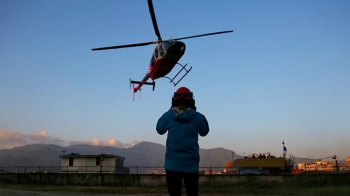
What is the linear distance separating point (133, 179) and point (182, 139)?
99.6 feet

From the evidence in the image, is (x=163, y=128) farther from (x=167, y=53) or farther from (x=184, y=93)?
(x=167, y=53)

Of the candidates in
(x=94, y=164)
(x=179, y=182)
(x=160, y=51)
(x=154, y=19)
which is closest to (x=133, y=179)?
(x=94, y=164)

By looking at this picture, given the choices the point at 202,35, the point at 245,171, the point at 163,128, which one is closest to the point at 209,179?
the point at 245,171

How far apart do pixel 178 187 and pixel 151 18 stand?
770 inches

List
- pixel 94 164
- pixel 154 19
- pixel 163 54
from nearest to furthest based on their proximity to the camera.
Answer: pixel 163 54, pixel 154 19, pixel 94 164

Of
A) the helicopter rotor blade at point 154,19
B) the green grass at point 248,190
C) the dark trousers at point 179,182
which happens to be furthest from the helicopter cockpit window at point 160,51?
the dark trousers at point 179,182

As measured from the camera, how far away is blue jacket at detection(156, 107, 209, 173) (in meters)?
3.86

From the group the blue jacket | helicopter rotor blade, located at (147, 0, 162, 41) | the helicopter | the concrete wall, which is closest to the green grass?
the concrete wall

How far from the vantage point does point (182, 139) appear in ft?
12.9

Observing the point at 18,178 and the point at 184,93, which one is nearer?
the point at 184,93

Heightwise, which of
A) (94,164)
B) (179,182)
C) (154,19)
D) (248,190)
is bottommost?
(248,190)

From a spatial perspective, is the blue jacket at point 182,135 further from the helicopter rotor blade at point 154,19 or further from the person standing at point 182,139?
the helicopter rotor blade at point 154,19

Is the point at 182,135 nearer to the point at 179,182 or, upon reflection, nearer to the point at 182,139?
the point at 182,139

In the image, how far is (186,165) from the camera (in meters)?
3.84
